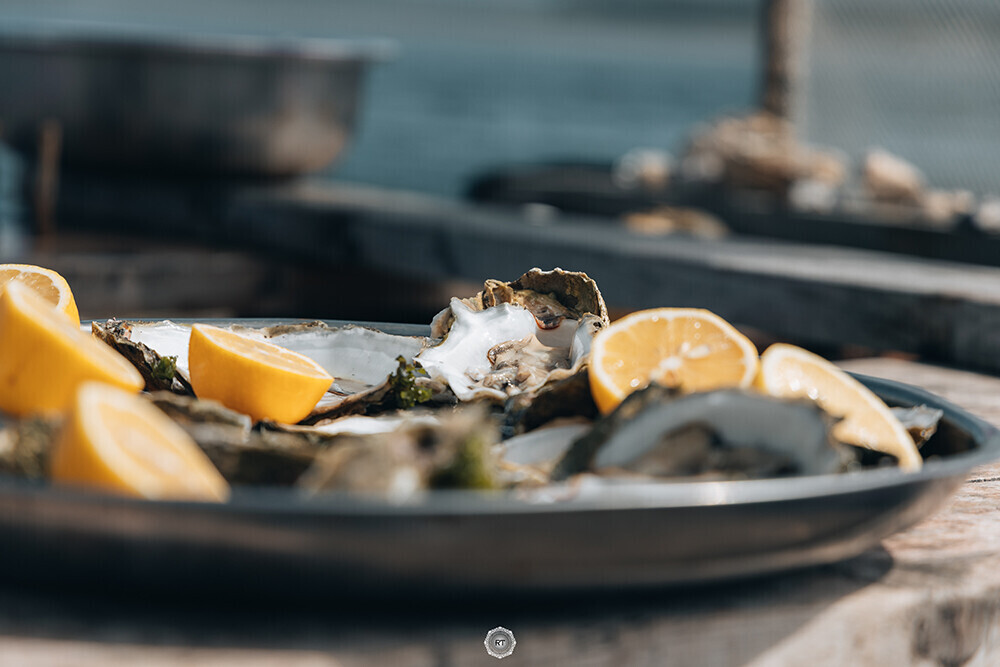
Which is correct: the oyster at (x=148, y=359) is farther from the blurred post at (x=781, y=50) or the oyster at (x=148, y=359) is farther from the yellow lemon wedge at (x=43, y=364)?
the blurred post at (x=781, y=50)

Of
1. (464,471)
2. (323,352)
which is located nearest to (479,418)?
(464,471)

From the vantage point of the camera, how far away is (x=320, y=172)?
4.96 meters

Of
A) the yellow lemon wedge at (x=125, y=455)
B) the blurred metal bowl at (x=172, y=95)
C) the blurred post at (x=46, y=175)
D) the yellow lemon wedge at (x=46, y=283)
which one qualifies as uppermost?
the yellow lemon wedge at (x=125, y=455)

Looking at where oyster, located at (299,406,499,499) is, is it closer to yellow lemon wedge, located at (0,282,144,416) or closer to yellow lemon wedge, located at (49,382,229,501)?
yellow lemon wedge, located at (49,382,229,501)

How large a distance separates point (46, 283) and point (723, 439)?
26.5 inches

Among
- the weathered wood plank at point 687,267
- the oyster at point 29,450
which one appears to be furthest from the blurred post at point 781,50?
the oyster at point 29,450

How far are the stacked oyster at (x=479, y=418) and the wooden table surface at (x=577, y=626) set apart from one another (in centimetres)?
8

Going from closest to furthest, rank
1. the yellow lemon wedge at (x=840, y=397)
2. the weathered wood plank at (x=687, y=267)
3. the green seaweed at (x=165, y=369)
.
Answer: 1. the yellow lemon wedge at (x=840, y=397)
2. the green seaweed at (x=165, y=369)
3. the weathered wood plank at (x=687, y=267)

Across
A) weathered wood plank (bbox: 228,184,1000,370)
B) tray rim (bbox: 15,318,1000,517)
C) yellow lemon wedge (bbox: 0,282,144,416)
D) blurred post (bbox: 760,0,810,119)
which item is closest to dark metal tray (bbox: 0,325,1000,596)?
tray rim (bbox: 15,318,1000,517)

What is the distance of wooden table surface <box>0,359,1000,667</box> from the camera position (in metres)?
0.61

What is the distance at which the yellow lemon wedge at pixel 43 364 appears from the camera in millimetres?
771

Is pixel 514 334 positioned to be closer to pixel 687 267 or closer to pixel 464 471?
pixel 464 471

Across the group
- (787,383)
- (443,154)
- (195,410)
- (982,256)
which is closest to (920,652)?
(787,383)

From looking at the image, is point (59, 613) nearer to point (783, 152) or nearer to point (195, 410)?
point (195, 410)
